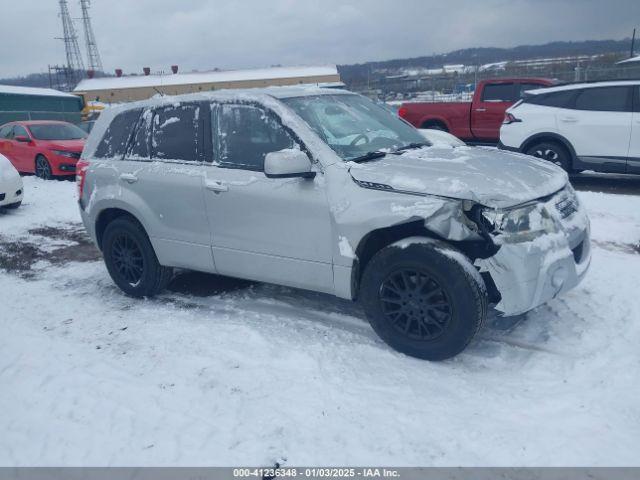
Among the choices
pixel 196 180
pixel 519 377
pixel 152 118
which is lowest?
pixel 519 377

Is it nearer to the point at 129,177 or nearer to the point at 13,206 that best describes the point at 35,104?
the point at 13,206

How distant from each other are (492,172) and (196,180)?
237 cm

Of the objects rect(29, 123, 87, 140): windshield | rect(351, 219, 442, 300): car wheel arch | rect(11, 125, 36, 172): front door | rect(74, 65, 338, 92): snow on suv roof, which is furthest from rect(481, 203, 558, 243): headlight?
rect(74, 65, 338, 92): snow on suv roof

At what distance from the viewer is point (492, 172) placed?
368 cm

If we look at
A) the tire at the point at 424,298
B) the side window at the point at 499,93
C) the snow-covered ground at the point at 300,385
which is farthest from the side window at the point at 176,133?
the side window at the point at 499,93

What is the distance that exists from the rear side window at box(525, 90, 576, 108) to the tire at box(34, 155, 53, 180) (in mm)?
10764

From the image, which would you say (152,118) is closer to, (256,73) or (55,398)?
(55,398)

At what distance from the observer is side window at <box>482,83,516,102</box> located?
12.6 metres

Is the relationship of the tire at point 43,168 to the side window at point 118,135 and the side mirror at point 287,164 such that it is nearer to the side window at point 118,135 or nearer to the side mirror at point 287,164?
the side window at point 118,135

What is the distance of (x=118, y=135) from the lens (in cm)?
514

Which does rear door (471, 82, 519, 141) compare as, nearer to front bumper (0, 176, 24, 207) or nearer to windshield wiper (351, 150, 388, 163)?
windshield wiper (351, 150, 388, 163)

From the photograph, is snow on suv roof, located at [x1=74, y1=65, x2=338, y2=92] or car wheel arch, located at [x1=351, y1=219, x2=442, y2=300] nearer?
car wheel arch, located at [x1=351, y1=219, x2=442, y2=300]

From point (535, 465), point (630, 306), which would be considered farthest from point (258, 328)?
point (630, 306)

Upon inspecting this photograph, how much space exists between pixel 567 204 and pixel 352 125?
70.2 inches
